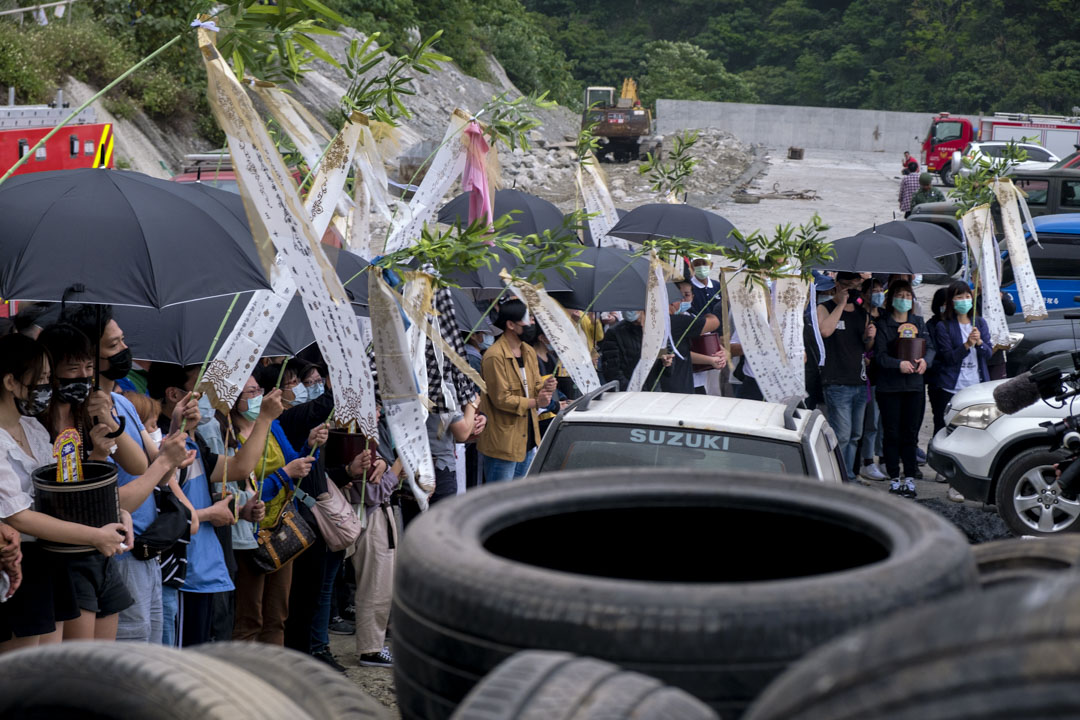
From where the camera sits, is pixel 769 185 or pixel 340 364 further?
pixel 769 185

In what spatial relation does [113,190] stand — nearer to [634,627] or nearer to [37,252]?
[37,252]

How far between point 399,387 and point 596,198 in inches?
209

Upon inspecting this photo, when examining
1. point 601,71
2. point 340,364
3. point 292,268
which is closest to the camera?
point 292,268

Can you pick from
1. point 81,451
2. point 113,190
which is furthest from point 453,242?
point 81,451

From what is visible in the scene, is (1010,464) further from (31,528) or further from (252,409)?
(31,528)

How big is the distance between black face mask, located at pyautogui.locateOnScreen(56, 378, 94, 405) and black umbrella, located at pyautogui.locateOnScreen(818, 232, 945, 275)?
7.01 metres

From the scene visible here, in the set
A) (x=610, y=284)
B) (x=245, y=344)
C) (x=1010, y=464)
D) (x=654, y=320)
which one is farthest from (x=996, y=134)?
(x=245, y=344)

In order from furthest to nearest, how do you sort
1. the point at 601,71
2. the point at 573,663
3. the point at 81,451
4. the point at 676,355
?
the point at 601,71
the point at 676,355
the point at 81,451
the point at 573,663

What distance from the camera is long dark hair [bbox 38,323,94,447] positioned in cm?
425

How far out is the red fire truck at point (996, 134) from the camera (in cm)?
3631

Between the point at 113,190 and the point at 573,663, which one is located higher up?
the point at 113,190

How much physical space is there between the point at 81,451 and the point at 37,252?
84cm

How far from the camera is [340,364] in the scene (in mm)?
4973

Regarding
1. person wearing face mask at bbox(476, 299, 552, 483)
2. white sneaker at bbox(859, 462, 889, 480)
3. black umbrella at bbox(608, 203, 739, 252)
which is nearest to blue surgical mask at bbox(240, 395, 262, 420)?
person wearing face mask at bbox(476, 299, 552, 483)
